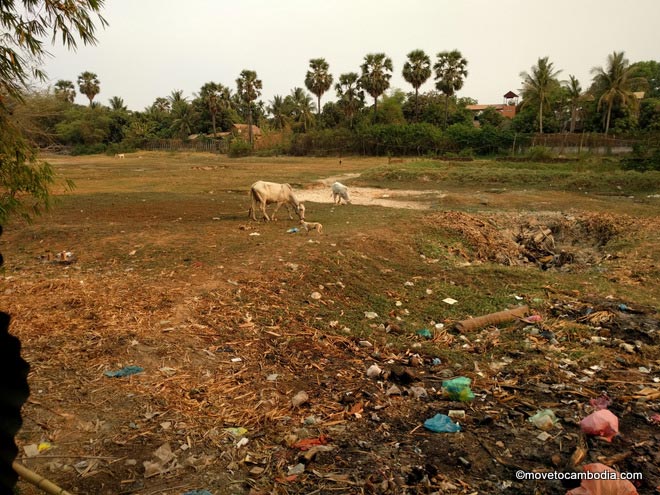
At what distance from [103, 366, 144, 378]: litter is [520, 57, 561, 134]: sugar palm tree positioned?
43.2 meters

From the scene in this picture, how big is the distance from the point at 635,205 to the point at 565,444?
1434 cm

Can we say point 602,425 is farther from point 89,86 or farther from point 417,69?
point 89,86

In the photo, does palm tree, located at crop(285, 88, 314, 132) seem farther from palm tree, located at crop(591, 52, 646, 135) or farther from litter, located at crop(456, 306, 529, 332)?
litter, located at crop(456, 306, 529, 332)

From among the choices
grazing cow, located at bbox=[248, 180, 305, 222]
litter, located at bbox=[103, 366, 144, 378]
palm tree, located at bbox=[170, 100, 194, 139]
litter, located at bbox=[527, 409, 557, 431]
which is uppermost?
palm tree, located at bbox=[170, 100, 194, 139]

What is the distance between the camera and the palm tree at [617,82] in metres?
36.0

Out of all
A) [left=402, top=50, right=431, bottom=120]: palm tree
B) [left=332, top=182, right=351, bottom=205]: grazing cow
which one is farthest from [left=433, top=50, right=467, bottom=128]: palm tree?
[left=332, top=182, right=351, bottom=205]: grazing cow

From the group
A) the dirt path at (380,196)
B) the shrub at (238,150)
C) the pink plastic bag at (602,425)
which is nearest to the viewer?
the pink plastic bag at (602,425)

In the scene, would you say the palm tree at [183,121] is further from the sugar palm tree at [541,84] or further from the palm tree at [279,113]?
the sugar palm tree at [541,84]

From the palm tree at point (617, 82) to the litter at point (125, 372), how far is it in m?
42.5

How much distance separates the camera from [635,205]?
14.6 m

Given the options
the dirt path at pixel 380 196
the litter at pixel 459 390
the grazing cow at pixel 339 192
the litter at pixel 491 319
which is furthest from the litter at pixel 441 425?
the grazing cow at pixel 339 192

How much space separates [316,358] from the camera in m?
4.79

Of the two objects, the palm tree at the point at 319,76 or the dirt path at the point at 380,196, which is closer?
the dirt path at the point at 380,196

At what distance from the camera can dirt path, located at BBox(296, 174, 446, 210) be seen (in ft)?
Result: 55.8
